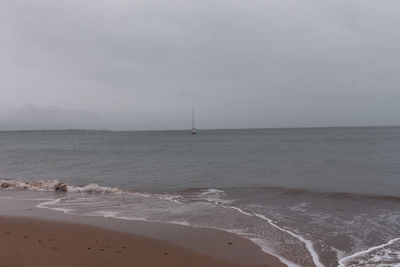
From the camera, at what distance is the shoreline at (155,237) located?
7066mm

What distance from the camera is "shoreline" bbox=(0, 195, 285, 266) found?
23.2 feet

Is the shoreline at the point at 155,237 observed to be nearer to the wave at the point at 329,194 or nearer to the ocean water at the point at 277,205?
the ocean water at the point at 277,205

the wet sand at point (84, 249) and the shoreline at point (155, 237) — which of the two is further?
the shoreline at point (155, 237)

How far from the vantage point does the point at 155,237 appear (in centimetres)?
862

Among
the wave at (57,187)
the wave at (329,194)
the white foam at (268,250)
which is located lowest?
the wave at (57,187)

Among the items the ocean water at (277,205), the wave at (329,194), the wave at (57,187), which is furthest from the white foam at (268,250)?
the wave at (57,187)

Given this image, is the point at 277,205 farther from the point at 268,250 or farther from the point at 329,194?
the point at 268,250

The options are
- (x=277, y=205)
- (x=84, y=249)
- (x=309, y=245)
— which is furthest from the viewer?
(x=277, y=205)

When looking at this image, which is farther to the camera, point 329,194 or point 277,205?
point 329,194

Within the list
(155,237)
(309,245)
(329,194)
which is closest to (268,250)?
(309,245)

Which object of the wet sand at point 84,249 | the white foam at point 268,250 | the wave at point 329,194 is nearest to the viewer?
the wet sand at point 84,249

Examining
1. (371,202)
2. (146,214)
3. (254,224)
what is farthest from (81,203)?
(371,202)

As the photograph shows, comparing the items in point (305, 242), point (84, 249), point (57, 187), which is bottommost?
point (57, 187)

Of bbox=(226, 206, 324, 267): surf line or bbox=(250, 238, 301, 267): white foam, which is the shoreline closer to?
bbox=(250, 238, 301, 267): white foam
